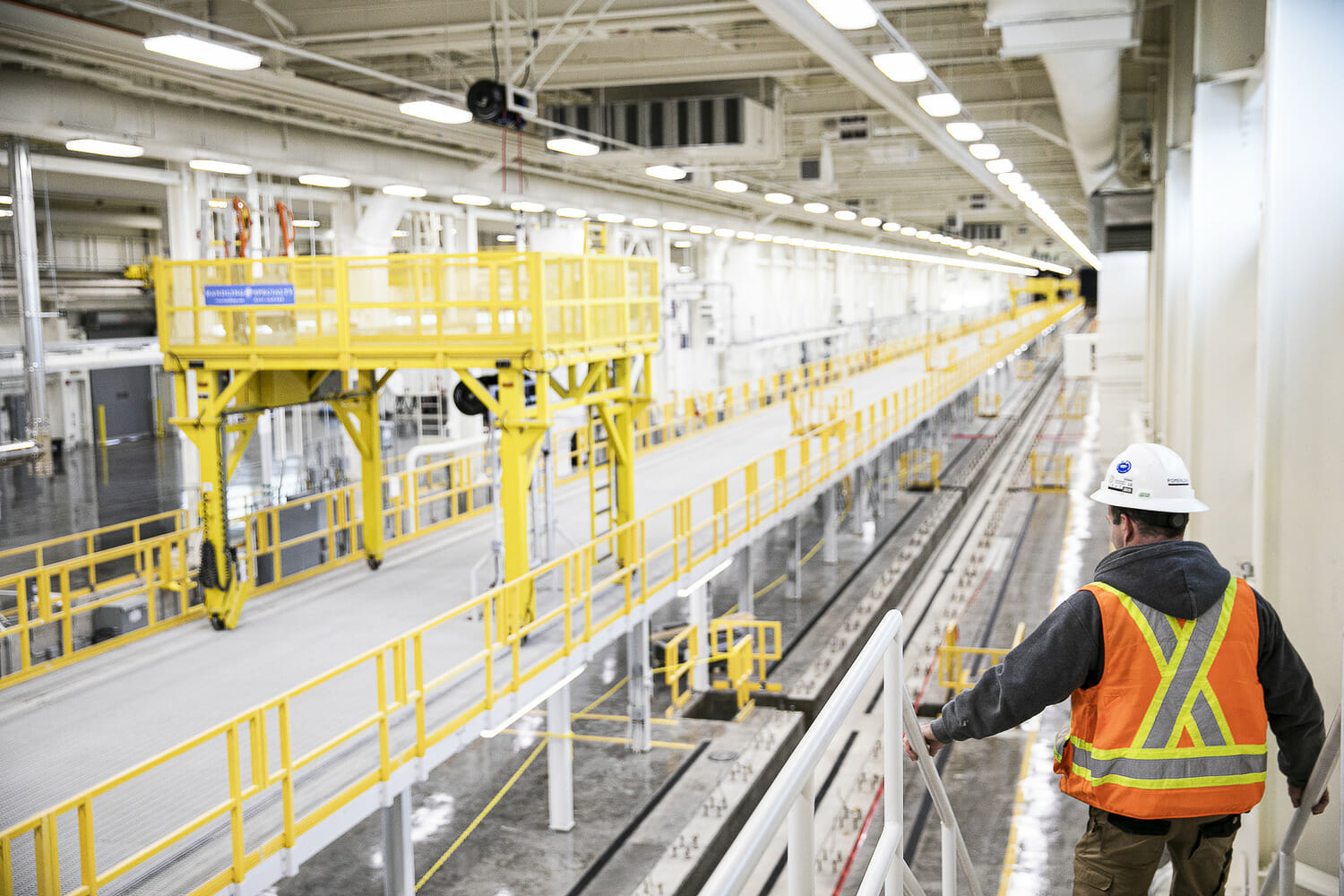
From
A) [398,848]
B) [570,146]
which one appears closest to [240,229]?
[570,146]

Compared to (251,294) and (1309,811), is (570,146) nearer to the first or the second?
(251,294)

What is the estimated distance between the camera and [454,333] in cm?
1059

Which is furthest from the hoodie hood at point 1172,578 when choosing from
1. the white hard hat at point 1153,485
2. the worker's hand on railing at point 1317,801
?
the worker's hand on railing at point 1317,801

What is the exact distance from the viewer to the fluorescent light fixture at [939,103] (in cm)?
959

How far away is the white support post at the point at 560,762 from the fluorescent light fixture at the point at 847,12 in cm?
737

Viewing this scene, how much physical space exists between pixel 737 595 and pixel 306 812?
14803mm

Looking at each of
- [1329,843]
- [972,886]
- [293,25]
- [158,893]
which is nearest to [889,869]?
[972,886]

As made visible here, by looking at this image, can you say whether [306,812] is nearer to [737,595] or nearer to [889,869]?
[889,869]

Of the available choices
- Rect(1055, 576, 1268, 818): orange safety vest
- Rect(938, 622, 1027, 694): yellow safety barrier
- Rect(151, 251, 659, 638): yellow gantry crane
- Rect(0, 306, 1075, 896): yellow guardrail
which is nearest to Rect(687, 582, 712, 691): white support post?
Rect(0, 306, 1075, 896): yellow guardrail

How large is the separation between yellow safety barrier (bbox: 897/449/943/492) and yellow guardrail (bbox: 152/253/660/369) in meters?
20.2

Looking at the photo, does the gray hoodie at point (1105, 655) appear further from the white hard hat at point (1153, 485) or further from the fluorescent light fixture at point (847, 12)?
the fluorescent light fixture at point (847, 12)

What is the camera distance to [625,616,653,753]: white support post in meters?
13.3

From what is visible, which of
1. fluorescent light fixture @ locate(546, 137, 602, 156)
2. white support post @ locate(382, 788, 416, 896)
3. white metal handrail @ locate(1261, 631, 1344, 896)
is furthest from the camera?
fluorescent light fixture @ locate(546, 137, 602, 156)

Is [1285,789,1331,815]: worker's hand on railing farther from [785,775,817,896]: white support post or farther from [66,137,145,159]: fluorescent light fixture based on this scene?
[66,137,145,159]: fluorescent light fixture
